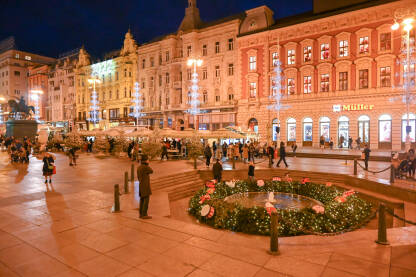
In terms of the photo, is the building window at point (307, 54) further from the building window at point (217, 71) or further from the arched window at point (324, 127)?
the building window at point (217, 71)

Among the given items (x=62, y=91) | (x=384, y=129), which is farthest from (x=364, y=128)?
(x=62, y=91)

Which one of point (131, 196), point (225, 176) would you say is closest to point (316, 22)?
point (225, 176)

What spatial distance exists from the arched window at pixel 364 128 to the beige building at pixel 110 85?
1423 inches

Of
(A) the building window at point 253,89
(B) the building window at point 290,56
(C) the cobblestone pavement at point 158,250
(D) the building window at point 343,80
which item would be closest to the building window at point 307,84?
(B) the building window at point 290,56

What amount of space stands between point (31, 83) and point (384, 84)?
258 ft

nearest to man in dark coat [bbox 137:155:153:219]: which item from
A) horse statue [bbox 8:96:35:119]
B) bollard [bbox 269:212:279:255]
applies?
bollard [bbox 269:212:279:255]

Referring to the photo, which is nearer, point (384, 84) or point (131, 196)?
point (131, 196)

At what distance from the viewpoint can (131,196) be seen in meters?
10.1

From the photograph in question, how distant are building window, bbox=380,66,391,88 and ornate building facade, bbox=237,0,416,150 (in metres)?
0.04

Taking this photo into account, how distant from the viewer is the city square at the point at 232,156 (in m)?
5.41

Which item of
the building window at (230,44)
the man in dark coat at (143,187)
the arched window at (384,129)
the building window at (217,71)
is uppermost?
the building window at (230,44)

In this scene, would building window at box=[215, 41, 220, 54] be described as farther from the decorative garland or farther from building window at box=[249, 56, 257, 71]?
the decorative garland

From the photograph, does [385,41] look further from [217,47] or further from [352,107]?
[217,47]

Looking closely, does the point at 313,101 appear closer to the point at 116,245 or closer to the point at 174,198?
the point at 174,198
